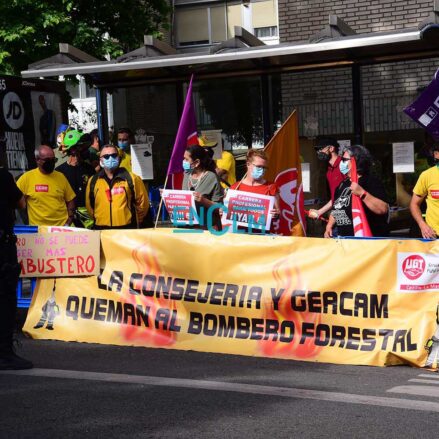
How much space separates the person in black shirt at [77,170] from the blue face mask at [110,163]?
161cm

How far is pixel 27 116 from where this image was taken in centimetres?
1270

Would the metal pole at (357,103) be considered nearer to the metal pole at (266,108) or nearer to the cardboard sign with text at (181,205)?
the metal pole at (266,108)

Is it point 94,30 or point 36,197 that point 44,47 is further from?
point 36,197

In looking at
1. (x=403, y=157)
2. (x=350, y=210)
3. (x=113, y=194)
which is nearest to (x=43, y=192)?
(x=113, y=194)

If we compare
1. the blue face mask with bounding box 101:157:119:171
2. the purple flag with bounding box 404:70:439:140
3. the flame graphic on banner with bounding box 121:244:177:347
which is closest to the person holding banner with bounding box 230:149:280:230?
the flame graphic on banner with bounding box 121:244:177:347

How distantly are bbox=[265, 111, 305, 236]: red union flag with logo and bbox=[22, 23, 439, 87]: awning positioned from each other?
171 centimetres

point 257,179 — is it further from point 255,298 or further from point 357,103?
point 357,103

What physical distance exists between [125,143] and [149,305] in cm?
535

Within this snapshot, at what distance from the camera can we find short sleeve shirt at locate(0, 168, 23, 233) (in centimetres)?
777

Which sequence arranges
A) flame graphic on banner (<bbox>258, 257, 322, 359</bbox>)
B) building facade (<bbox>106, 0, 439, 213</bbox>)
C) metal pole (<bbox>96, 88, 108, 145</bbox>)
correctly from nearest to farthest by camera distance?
flame graphic on banner (<bbox>258, 257, 322, 359</bbox>), building facade (<bbox>106, 0, 439, 213</bbox>), metal pole (<bbox>96, 88, 108, 145</bbox>)

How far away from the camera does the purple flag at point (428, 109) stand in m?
10.2

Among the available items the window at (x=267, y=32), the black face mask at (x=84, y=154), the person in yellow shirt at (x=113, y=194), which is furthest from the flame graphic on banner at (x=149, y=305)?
the window at (x=267, y=32)

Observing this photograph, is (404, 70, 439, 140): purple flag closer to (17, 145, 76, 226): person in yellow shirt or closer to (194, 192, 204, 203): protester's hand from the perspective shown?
(194, 192, 204, 203): protester's hand

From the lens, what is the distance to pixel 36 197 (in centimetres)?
1019
